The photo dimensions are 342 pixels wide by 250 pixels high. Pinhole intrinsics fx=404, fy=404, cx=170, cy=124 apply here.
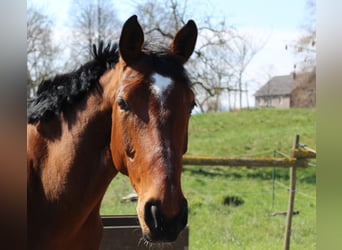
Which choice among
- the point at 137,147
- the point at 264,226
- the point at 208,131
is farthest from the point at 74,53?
the point at 137,147

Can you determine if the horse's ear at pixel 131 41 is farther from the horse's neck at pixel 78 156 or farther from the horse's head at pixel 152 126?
the horse's neck at pixel 78 156

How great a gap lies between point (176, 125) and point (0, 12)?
48.8 inches

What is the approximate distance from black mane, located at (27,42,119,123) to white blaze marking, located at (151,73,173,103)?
440 millimetres

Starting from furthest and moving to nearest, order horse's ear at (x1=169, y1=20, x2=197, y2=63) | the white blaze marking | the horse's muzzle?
1. horse's ear at (x1=169, y1=20, x2=197, y2=63)
2. the white blaze marking
3. the horse's muzzle

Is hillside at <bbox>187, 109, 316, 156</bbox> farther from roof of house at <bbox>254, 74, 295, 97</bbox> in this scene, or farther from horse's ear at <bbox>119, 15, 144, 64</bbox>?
horse's ear at <bbox>119, 15, 144, 64</bbox>

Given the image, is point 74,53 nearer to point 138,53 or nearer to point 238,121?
point 238,121

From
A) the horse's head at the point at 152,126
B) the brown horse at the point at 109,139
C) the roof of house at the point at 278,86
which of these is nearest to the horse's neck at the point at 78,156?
the brown horse at the point at 109,139

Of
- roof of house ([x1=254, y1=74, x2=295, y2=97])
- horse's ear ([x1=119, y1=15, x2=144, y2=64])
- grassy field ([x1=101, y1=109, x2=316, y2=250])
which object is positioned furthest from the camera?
roof of house ([x1=254, y1=74, x2=295, y2=97])

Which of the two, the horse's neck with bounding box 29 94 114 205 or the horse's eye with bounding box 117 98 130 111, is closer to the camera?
the horse's eye with bounding box 117 98 130 111

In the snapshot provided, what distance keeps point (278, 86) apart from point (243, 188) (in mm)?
6022

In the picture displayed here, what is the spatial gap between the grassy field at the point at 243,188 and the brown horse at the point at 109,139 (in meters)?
4.42

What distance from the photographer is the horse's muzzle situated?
160 cm

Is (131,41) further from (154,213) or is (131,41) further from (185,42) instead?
(154,213)

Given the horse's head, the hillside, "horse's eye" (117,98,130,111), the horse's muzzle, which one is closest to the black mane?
the horse's head
